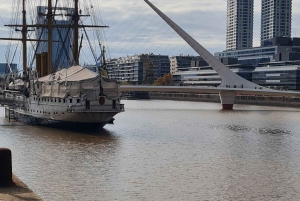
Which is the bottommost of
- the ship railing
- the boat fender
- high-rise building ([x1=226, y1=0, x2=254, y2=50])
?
the ship railing

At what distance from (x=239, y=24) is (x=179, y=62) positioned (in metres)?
33.1

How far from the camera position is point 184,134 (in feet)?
74.6

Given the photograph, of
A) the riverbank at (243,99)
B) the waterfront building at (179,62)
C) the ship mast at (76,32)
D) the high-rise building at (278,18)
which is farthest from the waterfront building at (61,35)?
the high-rise building at (278,18)

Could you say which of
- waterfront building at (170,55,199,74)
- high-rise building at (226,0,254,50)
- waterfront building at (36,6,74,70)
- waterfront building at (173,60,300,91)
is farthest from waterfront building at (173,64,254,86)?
high-rise building at (226,0,254,50)

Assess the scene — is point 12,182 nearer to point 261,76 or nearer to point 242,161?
point 242,161

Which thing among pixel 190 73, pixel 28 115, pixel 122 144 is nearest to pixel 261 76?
pixel 190 73

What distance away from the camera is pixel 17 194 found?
8391mm

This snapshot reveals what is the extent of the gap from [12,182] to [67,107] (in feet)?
43.3

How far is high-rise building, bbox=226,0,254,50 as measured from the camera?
476ft

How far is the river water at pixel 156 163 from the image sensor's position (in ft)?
37.3

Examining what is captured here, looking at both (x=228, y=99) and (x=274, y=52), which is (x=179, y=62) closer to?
(x=274, y=52)

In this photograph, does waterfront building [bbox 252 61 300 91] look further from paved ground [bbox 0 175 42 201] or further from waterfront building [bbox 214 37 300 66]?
paved ground [bbox 0 175 42 201]

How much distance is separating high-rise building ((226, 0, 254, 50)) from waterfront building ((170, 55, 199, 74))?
24408 millimetres

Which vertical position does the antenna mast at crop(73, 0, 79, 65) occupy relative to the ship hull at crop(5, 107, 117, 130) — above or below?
above
